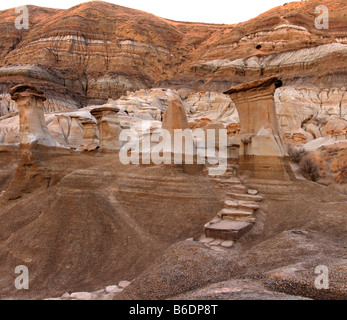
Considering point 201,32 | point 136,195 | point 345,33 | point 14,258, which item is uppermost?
point 201,32

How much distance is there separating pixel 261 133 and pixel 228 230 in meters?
3.06

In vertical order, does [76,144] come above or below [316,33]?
below

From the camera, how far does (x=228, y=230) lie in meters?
4.63

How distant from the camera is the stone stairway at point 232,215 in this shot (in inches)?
181

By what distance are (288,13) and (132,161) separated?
3929 centimetres

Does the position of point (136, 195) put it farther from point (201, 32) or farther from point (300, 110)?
point (201, 32)

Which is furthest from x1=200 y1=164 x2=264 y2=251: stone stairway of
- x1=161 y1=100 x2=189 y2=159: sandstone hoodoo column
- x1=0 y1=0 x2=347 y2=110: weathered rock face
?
x1=0 y1=0 x2=347 y2=110: weathered rock face

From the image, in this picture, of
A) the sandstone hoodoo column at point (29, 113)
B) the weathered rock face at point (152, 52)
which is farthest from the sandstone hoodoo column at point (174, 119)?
the weathered rock face at point (152, 52)

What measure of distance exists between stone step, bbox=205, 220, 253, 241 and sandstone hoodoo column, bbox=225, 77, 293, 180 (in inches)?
78.0

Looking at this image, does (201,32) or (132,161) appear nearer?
(132,161)

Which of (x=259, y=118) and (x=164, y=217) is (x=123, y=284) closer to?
(x=164, y=217)

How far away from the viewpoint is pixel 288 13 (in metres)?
36.4

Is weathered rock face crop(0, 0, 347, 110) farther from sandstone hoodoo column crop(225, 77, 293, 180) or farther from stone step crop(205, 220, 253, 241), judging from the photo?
stone step crop(205, 220, 253, 241)

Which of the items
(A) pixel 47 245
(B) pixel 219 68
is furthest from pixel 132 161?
(B) pixel 219 68
